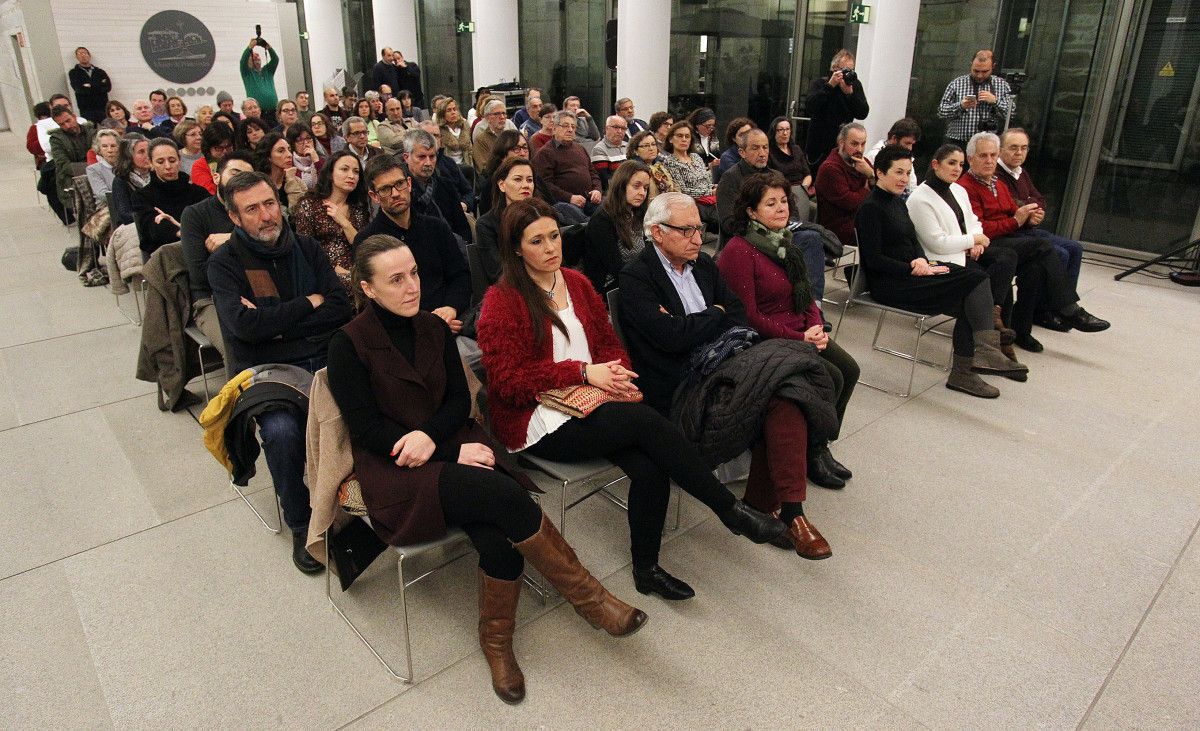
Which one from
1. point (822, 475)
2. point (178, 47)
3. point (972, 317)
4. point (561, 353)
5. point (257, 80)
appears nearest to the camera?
point (561, 353)

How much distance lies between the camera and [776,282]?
3.30m

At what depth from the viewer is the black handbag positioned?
2.40 metres

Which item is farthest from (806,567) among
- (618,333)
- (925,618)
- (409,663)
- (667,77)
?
(667,77)

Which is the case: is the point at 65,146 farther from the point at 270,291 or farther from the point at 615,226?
the point at 615,226

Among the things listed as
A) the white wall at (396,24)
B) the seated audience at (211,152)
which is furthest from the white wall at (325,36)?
the seated audience at (211,152)

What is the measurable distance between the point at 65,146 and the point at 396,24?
7.51 metres

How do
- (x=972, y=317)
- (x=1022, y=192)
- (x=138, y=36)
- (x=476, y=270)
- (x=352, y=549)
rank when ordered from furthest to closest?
(x=138, y=36) < (x=1022, y=192) < (x=972, y=317) < (x=476, y=270) < (x=352, y=549)

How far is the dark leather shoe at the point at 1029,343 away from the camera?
4773 millimetres

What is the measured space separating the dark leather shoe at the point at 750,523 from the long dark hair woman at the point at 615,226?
1.69m

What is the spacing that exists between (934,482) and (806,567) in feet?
3.01

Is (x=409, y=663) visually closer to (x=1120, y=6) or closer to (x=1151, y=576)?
(x=1151, y=576)

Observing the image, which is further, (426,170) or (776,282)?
(426,170)

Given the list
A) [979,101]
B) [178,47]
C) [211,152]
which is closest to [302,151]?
[211,152]

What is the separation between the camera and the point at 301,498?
2.62 m
